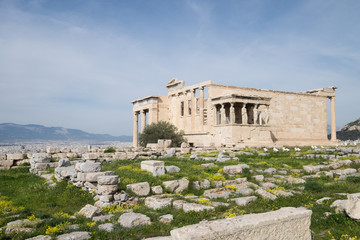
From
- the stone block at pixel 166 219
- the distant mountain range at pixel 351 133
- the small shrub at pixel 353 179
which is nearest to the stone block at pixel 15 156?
the stone block at pixel 166 219

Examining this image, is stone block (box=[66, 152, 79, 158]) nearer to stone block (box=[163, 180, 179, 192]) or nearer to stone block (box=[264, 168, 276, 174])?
stone block (box=[163, 180, 179, 192])

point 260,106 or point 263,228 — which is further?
point 260,106

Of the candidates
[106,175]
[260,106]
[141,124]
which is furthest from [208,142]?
[106,175]

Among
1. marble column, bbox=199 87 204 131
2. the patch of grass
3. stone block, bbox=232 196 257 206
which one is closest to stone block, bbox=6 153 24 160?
the patch of grass

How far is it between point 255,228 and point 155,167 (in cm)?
850

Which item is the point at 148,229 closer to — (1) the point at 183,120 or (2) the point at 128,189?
(2) the point at 128,189

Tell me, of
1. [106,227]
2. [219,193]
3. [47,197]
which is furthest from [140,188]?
[106,227]

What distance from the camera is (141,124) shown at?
42750mm

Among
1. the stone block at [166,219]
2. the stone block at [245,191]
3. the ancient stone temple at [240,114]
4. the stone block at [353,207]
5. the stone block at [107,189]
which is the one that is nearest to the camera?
the stone block at [353,207]

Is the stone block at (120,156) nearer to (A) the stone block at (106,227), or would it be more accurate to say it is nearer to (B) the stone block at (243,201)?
(B) the stone block at (243,201)

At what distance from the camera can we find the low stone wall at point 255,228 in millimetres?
4270

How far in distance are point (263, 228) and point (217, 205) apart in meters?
3.73

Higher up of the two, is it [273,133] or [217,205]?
[273,133]

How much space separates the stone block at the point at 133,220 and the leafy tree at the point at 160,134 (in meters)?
26.5
